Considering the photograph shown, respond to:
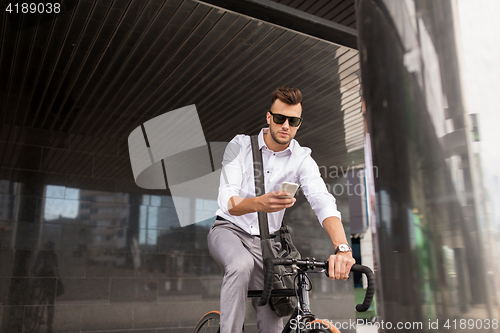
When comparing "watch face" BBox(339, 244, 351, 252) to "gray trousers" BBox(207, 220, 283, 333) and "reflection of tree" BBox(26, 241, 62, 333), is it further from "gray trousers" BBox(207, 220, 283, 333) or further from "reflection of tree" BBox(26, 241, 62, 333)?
"reflection of tree" BBox(26, 241, 62, 333)

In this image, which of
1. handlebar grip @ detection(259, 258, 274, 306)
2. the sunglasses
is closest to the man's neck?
the sunglasses

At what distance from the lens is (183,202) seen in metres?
9.26

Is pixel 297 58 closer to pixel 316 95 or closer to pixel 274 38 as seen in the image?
pixel 274 38

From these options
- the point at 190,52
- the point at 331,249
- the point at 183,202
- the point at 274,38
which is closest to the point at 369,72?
the point at 274,38

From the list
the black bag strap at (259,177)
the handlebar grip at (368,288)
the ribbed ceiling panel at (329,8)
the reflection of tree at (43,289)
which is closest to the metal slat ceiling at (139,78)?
the ribbed ceiling panel at (329,8)

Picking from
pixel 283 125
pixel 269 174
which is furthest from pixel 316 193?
pixel 283 125

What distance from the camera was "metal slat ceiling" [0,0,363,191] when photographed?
4.62 metres

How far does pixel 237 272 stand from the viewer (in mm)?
2252

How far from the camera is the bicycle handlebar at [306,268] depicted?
1.81 metres

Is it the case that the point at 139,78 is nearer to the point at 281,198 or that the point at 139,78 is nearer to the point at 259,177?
the point at 259,177

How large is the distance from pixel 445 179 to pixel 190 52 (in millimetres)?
4888

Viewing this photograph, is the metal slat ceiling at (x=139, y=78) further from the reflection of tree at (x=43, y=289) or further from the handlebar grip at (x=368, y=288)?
the handlebar grip at (x=368, y=288)

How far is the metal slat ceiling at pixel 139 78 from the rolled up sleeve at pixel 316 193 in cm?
257

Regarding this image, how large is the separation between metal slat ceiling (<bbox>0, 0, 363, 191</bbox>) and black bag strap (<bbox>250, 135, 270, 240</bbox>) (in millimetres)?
2455
